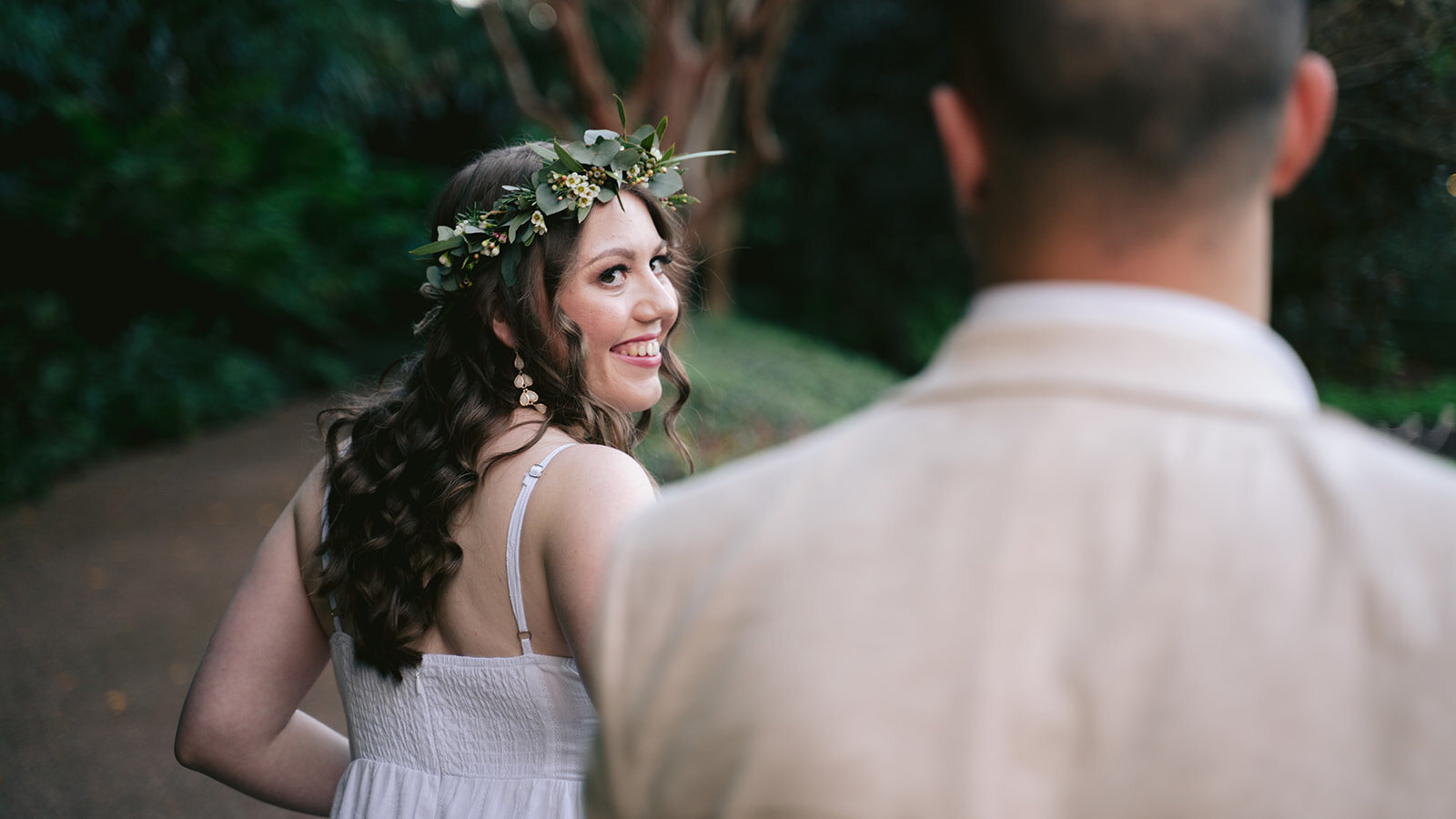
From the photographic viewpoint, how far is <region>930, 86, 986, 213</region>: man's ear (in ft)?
2.97

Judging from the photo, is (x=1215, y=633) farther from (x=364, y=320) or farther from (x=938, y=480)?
(x=364, y=320)

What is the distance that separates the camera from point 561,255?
214 centimetres

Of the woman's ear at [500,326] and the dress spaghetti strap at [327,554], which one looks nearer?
the dress spaghetti strap at [327,554]

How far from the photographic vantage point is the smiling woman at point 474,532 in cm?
183

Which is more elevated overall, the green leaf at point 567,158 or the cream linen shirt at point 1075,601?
the green leaf at point 567,158

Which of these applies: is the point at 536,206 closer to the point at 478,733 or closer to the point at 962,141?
the point at 478,733

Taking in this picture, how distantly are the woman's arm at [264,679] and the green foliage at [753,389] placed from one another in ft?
15.2

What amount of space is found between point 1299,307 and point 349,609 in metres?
15.3

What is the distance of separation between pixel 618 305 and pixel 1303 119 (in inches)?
57.4

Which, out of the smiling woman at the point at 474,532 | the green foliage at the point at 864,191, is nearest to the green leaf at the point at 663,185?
the smiling woman at the point at 474,532

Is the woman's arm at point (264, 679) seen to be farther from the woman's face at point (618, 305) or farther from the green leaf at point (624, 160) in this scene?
the green leaf at point (624, 160)

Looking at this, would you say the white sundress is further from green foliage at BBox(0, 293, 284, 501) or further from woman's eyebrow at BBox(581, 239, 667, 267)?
green foliage at BBox(0, 293, 284, 501)

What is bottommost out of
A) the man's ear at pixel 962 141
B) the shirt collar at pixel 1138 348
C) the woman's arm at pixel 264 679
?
the woman's arm at pixel 264 679

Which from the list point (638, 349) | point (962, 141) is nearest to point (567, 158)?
point (638, 349)
